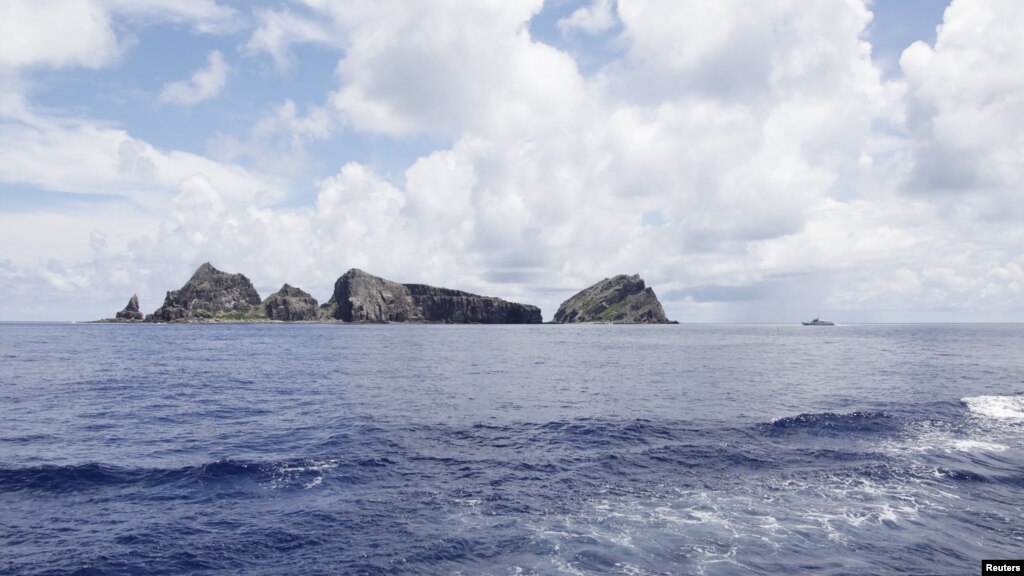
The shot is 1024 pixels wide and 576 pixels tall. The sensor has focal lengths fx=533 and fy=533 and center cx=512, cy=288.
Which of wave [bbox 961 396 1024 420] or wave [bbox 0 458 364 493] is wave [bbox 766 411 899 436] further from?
wave [bbox 0 458 364 493]

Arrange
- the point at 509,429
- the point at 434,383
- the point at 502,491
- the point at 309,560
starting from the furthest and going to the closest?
1. the point at 434,383
2. the point at 509,429
3. the point at 502,491
4. the point at 309,560

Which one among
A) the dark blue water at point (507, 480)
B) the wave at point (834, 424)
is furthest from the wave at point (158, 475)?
the wave at point (834, 424)

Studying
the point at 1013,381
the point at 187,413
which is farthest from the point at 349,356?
the point at 1013,381

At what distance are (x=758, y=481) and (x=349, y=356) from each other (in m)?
107

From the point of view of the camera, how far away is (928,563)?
79.9ft

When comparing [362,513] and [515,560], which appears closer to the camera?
[515,560]

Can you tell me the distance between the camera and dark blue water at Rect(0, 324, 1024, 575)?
973 inches

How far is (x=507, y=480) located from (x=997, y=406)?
204 feet

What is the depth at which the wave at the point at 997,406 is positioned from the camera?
56812 mm

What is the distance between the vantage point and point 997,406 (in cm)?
6138

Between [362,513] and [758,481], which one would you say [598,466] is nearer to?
[758,481]

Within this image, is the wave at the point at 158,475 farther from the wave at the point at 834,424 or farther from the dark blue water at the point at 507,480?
the wave at the point at 834,424

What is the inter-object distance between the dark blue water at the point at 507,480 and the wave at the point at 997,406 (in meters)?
0.47

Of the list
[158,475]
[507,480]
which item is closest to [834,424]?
[507,480]
